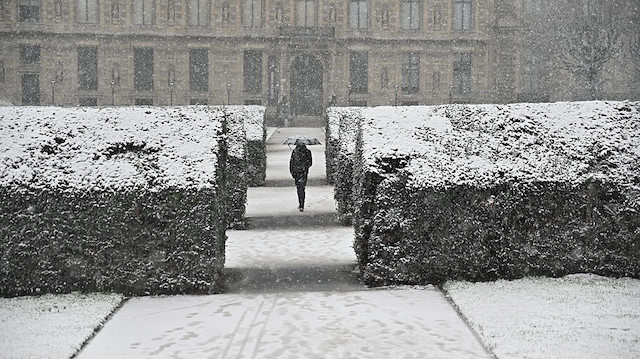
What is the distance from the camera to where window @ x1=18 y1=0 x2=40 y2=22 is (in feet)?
181

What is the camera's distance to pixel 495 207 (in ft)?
34.2

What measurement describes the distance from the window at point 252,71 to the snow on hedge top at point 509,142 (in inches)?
1758

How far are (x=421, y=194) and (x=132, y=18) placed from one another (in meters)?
48.7

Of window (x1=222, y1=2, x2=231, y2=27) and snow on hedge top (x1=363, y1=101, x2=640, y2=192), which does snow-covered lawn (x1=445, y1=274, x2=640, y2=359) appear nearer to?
snow on hedge top (x1=363, y1=101, x2=640, y2=192)

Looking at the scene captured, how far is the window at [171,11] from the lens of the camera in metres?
55.4

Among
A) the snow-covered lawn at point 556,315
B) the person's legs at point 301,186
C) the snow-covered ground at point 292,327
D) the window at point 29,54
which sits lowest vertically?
the snow-covered ground at point 292,327

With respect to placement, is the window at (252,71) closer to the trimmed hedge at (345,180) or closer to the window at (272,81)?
the window at (272,81)

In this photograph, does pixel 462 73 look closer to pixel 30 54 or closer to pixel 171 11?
pixel 171 11

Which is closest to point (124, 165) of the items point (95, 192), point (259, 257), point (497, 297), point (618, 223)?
point (95, 192)

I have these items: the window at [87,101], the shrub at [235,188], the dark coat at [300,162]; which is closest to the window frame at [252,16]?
the window at [87,101]

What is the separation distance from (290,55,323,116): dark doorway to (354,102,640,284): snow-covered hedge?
4526 centimetres

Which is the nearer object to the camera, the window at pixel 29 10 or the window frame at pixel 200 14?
the window at pixel 29 10

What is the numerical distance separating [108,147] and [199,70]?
46935mm

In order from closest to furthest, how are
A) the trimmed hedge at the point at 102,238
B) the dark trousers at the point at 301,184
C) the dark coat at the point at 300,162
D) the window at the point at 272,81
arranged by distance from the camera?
the trimmed hedge at the point at 102,238
the dark trousers at the point at 301,184
the dark coat at the point at 300,162
the window at the point at 272,81
